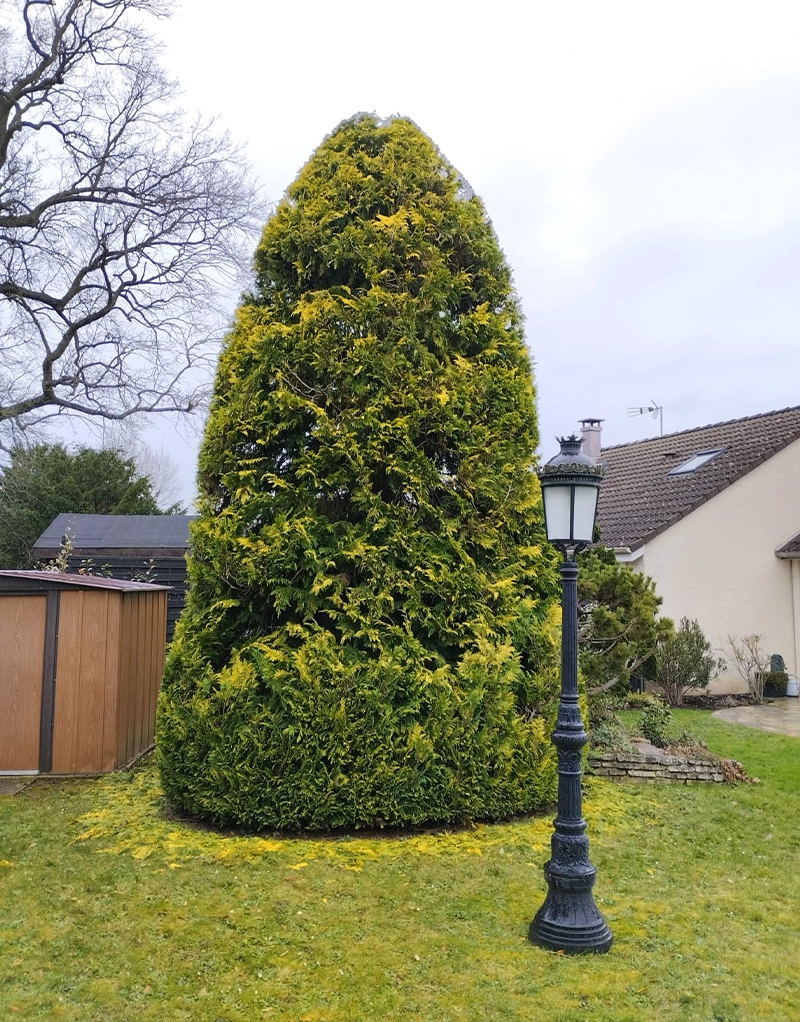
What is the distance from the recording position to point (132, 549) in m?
12.9

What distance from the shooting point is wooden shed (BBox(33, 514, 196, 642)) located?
1243cm

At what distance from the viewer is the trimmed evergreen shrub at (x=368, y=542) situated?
551 cm

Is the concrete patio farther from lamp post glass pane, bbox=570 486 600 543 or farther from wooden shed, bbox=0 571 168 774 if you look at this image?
wooden shed, bbox=0 571 168 774

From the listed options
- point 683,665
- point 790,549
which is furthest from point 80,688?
point 790,549

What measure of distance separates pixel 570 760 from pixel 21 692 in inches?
223

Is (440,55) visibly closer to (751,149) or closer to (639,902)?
(751,149)

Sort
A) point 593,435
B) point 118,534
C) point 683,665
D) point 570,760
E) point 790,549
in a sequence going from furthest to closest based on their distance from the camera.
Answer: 1. point 593,435
2. point 790,549
3. point 118,534
4. point 683,665
5. point 570,760

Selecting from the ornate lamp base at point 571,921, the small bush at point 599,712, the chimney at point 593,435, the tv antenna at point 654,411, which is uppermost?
the tv antenna at point 654,411

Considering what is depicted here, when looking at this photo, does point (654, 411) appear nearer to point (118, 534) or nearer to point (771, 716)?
point (771, 716)

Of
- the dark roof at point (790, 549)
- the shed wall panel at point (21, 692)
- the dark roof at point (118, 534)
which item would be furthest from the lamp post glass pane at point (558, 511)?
the dark roof at point (790, 549)

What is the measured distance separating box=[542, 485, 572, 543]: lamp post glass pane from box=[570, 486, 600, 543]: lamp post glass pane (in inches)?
1.6

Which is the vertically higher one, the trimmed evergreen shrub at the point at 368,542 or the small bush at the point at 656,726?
the trimmed evergreen shrub at the point at 368,542

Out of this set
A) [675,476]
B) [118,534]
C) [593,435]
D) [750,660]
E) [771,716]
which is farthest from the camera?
[593,435]

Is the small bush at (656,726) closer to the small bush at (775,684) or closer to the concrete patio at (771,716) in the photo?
the concrete patio at (771,716)
